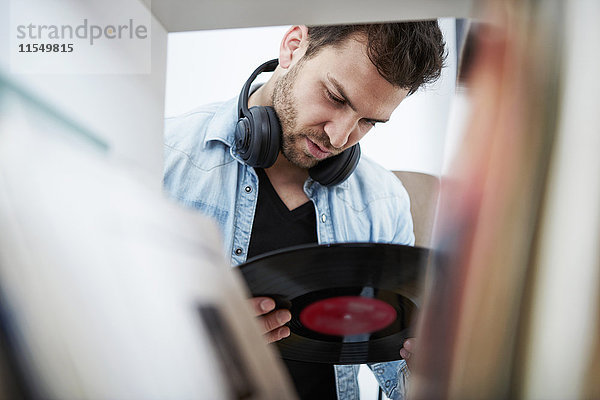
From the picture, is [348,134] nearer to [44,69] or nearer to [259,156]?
[259,156]

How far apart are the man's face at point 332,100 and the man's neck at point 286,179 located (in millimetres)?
36

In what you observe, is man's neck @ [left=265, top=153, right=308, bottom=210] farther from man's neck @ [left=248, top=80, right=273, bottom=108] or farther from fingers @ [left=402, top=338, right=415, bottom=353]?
fingers @ [left=402, top=338, right=415, bottom=353]

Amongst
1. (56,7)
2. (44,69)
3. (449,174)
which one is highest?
(56,7)

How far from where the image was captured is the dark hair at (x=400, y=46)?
89 cm

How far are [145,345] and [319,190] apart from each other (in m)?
0.78

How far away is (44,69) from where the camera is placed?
882 millimetres

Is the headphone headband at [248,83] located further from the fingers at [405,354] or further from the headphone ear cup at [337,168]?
the fingers at [405,354]

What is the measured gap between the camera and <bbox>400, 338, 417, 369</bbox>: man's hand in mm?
883

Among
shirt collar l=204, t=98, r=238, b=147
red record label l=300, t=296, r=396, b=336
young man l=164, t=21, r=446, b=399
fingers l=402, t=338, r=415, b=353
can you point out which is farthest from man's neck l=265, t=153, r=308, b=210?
fingers l=402, t=338, r=415, b=353

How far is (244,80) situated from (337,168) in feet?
0.83

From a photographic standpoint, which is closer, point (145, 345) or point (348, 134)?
point (145, 345)

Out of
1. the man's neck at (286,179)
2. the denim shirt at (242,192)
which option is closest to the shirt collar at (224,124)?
the denim shirt at (242,192)

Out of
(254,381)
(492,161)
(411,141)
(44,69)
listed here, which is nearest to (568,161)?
(492,161)

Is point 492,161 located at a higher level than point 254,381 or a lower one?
higher
